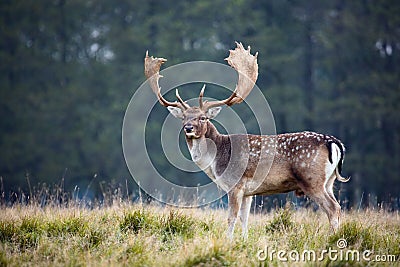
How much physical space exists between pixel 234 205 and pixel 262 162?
66cm

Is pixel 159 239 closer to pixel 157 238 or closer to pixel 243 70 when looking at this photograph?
pixel 157 238

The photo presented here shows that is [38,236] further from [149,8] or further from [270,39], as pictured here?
[149,8]

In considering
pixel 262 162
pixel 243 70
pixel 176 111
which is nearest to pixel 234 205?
pixel 262 162

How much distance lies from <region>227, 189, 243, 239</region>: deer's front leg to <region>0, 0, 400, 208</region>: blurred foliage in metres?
14.7

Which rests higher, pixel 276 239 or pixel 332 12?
pixel 332 12

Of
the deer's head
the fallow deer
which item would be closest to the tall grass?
the fallow deer

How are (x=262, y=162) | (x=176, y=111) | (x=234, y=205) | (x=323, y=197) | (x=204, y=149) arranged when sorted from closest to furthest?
(x=323, y=197) → (x=234, y=205) → (x=262, y=162) → (x=204, y=149) → (x=176, y=111)

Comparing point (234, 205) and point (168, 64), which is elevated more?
point (168, 64)

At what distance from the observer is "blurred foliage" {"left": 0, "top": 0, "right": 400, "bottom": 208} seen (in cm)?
2283

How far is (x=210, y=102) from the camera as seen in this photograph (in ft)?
28.7

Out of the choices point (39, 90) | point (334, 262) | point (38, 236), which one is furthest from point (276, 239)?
point (39, 90)

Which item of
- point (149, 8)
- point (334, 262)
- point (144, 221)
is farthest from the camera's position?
point (149, 8)

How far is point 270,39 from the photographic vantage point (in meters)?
23.8

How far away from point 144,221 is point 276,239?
1.55m
